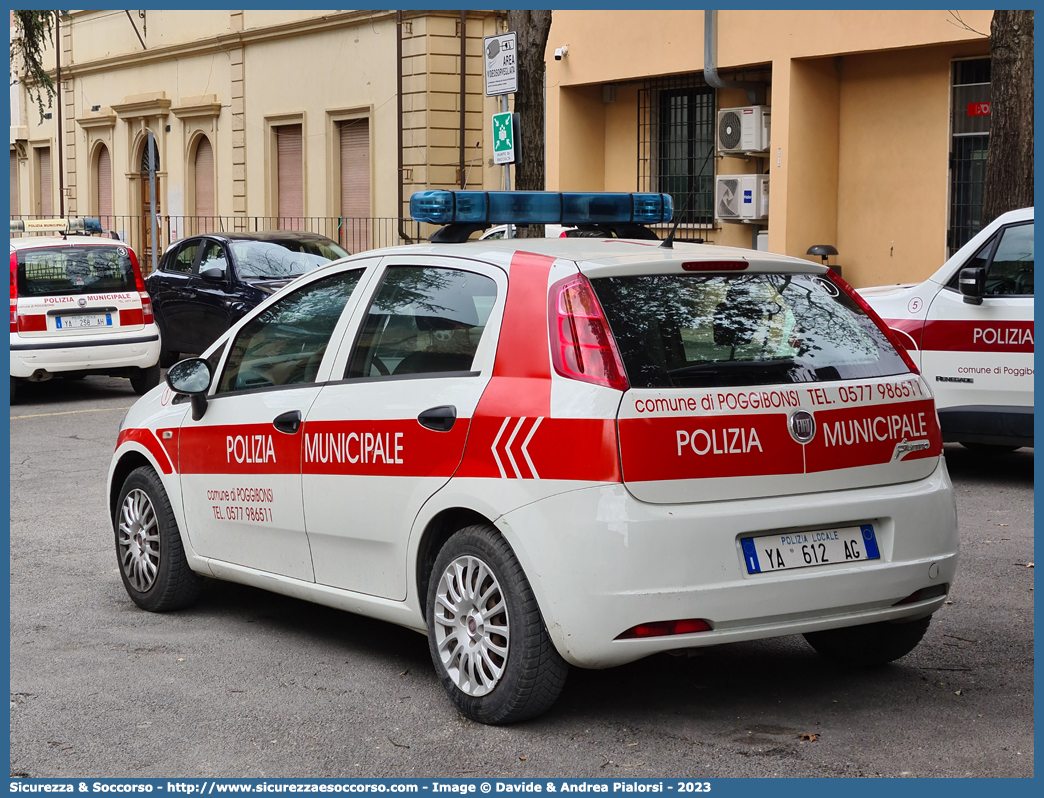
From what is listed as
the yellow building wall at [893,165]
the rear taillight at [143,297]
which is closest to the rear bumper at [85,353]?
the rear taillight at [143,297]

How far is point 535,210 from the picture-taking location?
5.88m

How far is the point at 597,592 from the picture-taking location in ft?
14.4

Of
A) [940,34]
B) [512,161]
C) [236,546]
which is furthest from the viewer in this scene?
[940,34]

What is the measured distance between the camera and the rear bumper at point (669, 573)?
4.39m

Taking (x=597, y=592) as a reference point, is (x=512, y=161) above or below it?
above

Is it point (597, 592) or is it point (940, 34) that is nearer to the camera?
point (597, 592)

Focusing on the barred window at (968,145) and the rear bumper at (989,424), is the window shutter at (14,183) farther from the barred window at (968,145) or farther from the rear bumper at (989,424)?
the rear bumper at (989,424)

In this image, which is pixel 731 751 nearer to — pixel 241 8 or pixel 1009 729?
pixel 1009 729

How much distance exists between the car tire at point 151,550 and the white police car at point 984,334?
211 inches

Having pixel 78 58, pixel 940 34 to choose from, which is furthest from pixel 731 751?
pixel 78 58

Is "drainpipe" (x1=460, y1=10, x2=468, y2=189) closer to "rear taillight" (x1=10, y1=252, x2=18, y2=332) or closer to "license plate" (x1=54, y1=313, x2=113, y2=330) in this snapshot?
"license plate" (x1=54, y1=313, x2=113, y2=330)

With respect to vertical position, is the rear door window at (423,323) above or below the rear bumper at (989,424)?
above

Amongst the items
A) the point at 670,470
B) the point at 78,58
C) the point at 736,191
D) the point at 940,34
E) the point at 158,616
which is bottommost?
the point at 158,616

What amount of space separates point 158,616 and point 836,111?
1517 cm
